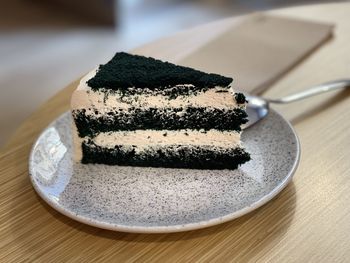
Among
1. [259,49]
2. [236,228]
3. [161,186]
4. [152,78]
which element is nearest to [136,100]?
[152,78]

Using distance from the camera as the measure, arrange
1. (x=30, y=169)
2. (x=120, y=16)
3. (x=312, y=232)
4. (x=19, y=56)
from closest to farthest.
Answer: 1. (x=312, y=232)
2. (x=30, y=169)
3. (x=19, y=56)
4. (x=120, y=16)

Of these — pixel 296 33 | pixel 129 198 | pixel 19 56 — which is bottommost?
pixel 19 56

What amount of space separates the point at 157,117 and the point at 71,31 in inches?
97.4

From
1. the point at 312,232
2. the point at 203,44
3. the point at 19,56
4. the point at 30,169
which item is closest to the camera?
the point at 312,232

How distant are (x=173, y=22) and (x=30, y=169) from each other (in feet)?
8.39

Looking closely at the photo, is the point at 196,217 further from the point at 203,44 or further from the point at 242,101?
the point at 203,44

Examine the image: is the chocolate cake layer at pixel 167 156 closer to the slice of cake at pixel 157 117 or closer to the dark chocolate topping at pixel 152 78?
the slice of cake at pixel 157 117

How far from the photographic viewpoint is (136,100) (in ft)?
2.81

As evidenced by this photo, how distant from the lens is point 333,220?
0.72m

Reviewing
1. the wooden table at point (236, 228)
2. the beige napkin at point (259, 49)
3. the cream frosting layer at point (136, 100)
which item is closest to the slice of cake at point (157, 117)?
the cream frosting layer at point (136, 100)

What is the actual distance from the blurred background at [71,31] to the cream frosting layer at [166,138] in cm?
155

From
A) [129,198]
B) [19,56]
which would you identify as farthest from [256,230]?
[19,56]

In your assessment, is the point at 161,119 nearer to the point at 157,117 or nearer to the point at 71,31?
the point at 157,117

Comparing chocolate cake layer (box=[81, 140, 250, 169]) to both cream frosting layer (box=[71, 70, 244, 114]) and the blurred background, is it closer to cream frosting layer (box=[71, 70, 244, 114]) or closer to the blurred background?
cream frosting layer (box=[71, 70, 244, 114])
